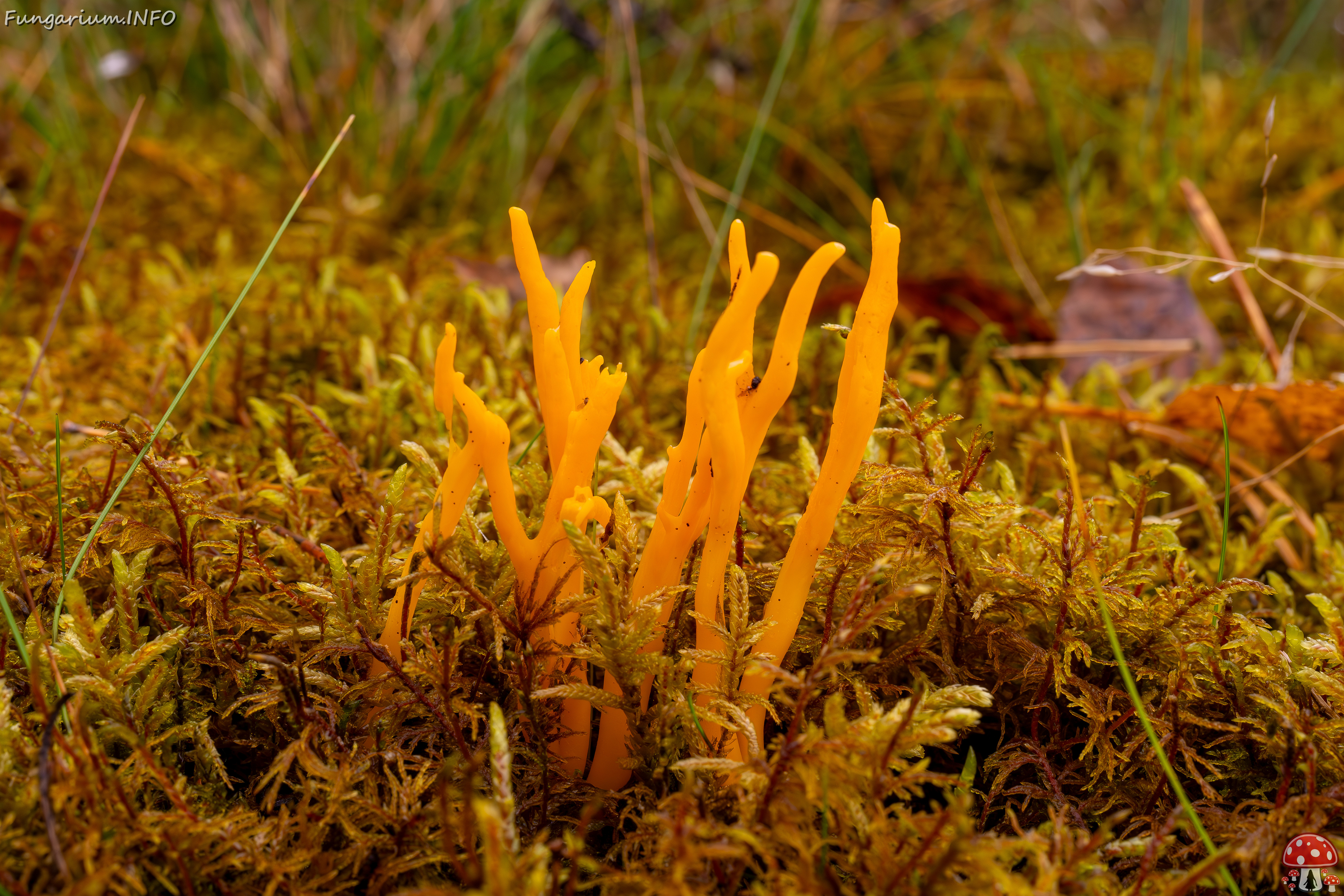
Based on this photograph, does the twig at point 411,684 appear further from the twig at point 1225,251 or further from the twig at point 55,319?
the twig at point 1225,251

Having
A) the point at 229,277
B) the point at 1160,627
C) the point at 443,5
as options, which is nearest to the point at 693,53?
the point at 443,5

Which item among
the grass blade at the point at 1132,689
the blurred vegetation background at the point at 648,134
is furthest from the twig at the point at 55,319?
the grass blade at the point at 1132,689

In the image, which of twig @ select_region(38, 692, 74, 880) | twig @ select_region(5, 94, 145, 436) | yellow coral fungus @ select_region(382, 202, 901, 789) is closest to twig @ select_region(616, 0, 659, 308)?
twig @ select_region(5, 94, 145, 436)

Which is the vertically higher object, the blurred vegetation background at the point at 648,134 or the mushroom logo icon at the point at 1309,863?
the blurred vegetation background at the point at 648,134

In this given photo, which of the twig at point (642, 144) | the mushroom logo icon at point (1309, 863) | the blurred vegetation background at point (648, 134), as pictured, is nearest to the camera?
the mushroom logo icon at point (1309, 863)

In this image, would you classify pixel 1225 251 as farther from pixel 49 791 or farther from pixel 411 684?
pixel 49 791

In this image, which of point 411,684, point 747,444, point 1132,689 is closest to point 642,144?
point 747,444

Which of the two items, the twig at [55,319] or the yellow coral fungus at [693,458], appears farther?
the twig at [55,319]
